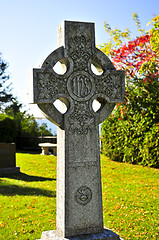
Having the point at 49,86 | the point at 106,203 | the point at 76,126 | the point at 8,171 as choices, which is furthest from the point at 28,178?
the point at 49,86

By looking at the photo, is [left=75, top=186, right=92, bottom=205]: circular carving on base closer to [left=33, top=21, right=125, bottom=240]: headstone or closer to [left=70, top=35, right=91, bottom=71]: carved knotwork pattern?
[left=33, top=21, right=125, bottom=240]: headstone

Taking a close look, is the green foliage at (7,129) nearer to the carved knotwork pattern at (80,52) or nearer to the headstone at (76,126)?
the headstone at (76,126)

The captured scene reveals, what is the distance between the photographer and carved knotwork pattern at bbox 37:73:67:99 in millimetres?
3639

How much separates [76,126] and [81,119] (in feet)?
0.43

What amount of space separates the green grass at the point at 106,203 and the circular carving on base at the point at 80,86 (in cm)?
282

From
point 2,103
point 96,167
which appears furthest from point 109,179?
point 2,103

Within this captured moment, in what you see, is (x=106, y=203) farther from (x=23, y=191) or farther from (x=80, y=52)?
(x=80, y=52)

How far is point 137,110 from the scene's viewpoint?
12.3 meters

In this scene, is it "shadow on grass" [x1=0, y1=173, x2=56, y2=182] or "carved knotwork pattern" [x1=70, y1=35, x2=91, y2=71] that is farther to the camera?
"shadow on grass" [x1=0, y1=173, x2=56, y2=182]

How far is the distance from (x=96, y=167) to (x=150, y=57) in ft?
32.6

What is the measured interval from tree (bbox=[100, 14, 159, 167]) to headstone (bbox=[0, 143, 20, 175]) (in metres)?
5.13

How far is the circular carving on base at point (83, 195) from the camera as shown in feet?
12.4

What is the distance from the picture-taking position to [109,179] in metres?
9.82

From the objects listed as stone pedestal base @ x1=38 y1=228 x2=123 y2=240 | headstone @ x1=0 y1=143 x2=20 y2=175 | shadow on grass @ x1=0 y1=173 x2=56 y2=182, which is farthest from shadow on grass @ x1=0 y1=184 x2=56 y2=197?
stone pedestal base @ x1=38 y1=228 x2=123 y2=240
